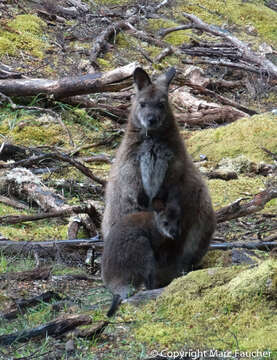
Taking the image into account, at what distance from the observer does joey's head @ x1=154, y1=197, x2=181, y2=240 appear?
15.4 feet

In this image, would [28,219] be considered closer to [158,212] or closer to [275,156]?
[158,212]

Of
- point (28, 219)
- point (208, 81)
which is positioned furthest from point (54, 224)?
point (208, 81)

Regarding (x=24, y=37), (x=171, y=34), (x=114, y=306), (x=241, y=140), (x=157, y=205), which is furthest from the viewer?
(x=171, y=34)

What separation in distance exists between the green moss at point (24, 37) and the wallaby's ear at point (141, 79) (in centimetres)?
582

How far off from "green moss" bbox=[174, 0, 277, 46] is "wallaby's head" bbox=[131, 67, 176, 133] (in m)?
8.30

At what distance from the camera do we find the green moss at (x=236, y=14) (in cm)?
1346

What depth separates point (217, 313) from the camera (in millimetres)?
3295

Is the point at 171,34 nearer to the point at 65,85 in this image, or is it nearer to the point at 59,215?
the point at 65,85

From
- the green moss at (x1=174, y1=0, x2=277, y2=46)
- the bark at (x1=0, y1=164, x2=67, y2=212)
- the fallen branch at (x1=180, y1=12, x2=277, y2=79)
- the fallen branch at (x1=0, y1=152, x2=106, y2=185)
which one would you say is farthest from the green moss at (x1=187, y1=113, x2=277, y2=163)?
the green moss at (x1=174, y1=0, x2=277, y2=46)

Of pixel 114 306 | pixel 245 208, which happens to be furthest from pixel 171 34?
pixel 114 306

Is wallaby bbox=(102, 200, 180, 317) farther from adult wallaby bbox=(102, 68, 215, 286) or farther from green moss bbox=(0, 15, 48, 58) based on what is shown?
green moss bbox=(0, 15, 48, 58)

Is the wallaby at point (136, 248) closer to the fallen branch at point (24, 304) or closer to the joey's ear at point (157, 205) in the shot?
the joey's ear at point (157, 205)

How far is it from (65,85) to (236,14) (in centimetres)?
683

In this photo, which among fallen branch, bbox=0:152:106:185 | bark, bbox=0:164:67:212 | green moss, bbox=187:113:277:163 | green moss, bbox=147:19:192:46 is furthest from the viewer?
green moss, bbox=147:19:192:46
